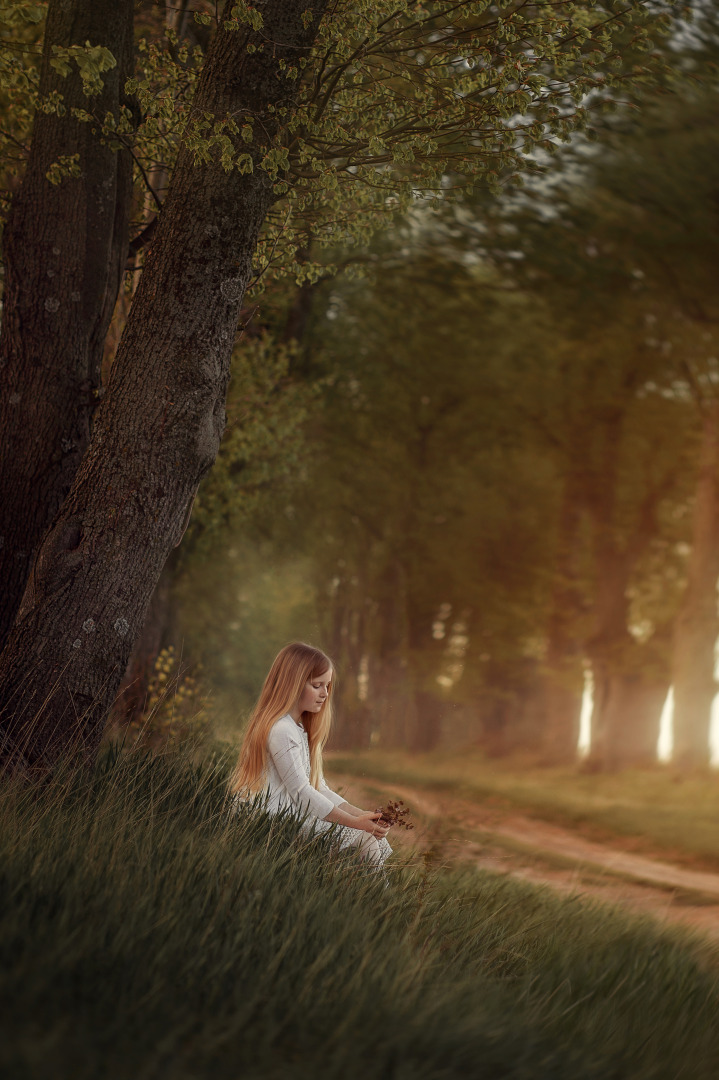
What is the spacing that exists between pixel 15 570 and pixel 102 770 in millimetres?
1556

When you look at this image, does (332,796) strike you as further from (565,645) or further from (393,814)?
(565,645)

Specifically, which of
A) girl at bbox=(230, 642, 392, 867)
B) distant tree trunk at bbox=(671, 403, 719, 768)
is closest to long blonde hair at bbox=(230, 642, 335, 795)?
girl at bbox=(230, 642, 392, 867)

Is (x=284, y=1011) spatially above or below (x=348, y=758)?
below

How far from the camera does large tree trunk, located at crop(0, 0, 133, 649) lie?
6637mm

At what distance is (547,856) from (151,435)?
8973 mm

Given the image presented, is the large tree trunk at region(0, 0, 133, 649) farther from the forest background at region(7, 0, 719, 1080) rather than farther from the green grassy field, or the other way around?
the green grassy field

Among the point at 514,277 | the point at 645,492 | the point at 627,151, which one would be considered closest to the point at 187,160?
the point at 627,151

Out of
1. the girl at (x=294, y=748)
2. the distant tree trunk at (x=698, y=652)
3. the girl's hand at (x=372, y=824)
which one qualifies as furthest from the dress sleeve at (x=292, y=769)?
the distant tree trunk at (x=698, y=652)

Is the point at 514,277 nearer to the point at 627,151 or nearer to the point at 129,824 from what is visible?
the point at 627,151

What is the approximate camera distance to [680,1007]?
514cm

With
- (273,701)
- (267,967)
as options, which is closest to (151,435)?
(273,701)

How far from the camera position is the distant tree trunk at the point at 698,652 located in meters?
20.0

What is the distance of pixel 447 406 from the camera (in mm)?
28062

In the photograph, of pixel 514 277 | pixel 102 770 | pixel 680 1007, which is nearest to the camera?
pixel 680 1007
